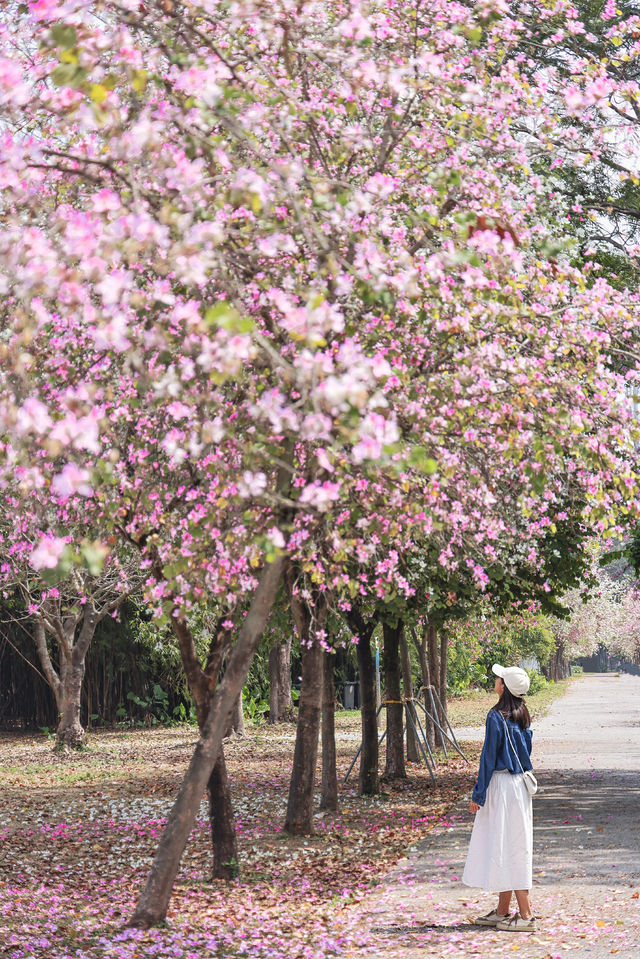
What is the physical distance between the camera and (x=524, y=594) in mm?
15531

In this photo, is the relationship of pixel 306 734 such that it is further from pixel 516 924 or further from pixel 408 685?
pixel 408 685

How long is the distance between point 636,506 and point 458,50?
3.21 m

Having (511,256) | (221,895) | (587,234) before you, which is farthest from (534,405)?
(587,234)

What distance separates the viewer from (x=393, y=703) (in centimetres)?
1750

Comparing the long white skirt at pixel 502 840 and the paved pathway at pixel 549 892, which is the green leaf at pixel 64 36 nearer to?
the paved pathway at pixel 549 892

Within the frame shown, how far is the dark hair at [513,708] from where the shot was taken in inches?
328

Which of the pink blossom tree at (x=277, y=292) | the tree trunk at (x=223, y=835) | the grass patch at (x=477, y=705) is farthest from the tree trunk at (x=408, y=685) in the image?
the pink blossom tree at (x=277, y=292)

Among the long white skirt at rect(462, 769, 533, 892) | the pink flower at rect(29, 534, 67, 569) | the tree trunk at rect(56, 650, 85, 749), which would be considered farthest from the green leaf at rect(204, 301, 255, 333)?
the tree trunk at rect(56, 650, 85, 749)

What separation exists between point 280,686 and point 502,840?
72.1ft

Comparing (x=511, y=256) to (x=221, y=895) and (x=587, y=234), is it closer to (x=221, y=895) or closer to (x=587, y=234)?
(x=221, y=895)

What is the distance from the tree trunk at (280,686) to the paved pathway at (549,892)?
12728 millimetres

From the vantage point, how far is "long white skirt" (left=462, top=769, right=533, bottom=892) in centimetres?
804

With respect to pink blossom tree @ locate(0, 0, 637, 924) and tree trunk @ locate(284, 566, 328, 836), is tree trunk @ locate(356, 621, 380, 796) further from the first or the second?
pink blossom tree @ locate(0, 0, 637, 924)

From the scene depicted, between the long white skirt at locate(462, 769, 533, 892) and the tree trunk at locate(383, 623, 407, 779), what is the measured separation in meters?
7.93
